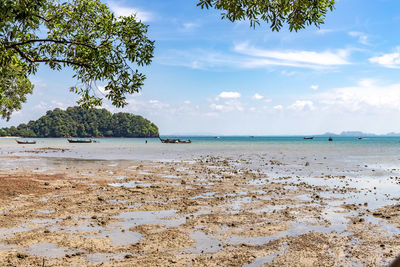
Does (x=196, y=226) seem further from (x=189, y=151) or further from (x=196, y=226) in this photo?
(x=189, y=151)

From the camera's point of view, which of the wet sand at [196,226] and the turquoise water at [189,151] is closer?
the wet sand at [196,226]

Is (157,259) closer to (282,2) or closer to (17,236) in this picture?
(17,236)

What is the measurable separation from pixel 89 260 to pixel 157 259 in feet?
5.59

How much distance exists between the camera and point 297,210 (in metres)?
13.3

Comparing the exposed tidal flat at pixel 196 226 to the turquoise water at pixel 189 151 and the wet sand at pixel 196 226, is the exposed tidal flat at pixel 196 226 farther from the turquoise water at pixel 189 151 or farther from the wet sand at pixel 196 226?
the turquoise water at pixel 189 151

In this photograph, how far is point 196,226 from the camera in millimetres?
10898

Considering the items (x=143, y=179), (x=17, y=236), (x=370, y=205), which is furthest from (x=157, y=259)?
(x=143, y=179)

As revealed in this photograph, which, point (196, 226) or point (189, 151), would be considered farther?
point (189, 151)

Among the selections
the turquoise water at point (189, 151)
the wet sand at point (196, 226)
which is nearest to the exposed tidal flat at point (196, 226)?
the wet sand at point (196, 226)

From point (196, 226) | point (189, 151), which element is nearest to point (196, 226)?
point (196, 226)

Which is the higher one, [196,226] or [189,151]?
[196,226]

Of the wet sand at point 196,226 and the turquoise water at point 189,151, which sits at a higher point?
the wet sand at point 196,226

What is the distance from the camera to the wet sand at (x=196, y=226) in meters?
8.19

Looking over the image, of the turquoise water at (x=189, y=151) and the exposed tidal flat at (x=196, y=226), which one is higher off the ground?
the exposed tidal flat at (x=196, y=226)
